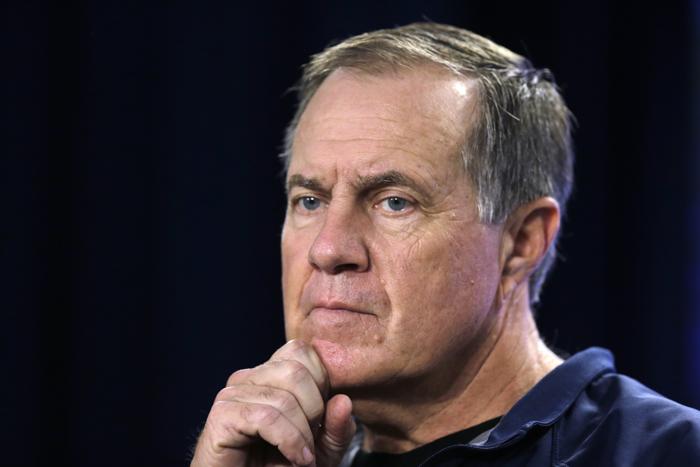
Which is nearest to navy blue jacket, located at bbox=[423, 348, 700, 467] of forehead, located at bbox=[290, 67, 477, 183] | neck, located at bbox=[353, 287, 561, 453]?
A: neck, located at bbox=[353, 287, 561, 453]

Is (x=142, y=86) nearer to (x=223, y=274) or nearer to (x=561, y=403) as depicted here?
(x=223, y=274)

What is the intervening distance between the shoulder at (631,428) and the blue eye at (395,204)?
0.47 meters

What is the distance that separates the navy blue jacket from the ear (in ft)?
0.77

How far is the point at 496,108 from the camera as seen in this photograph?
1.90 metres

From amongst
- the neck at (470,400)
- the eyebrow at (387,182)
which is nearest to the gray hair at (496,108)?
the eyebrow at (387,182)

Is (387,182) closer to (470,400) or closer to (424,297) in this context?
(424,297)

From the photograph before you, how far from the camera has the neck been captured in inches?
72.9

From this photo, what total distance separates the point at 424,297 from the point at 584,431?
1.19 feet

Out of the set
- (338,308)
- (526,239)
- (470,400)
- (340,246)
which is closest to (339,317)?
(338,308)

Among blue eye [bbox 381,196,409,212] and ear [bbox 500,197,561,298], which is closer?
blue eye [bbox 381,196,409,212]

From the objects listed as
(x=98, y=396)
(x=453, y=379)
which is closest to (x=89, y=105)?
(x=98, y=396)

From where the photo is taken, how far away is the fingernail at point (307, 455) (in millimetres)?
1543

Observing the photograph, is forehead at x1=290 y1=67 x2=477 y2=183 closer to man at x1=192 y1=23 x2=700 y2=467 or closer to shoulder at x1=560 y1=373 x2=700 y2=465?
man at x1=192 y1=23 x2=700 y2=467

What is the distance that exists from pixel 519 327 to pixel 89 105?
1.44m
